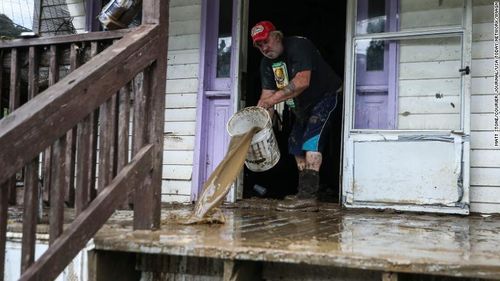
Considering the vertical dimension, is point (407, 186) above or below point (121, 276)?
above

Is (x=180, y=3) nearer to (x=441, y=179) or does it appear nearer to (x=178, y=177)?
(x=178, y=177)

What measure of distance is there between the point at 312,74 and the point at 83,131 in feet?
9.91

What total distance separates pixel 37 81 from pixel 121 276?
121 cm

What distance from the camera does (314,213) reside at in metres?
4.37

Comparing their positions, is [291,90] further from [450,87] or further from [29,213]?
[29,213]

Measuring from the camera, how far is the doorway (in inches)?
257

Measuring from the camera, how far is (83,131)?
2.39 m

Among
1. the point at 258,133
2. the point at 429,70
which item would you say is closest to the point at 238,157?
the point at 258,133

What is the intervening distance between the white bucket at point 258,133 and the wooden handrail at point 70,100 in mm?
1488

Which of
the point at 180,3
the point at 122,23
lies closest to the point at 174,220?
the point at 122,23

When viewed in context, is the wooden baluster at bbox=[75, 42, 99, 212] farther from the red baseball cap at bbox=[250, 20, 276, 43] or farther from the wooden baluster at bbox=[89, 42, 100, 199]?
the red baseball cap at bbox=[250, 20, 276, 43]

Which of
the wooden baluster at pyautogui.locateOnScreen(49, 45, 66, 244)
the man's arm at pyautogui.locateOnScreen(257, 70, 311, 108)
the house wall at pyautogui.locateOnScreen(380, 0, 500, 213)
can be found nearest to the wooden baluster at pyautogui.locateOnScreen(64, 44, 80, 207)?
the wooden baluster at pyautogui.locateOnScreen(49, 45, 66, 244)

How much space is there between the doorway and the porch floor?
2.20 meters

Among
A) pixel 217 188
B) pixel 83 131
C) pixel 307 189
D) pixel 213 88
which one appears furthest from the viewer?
pixel 213 88
